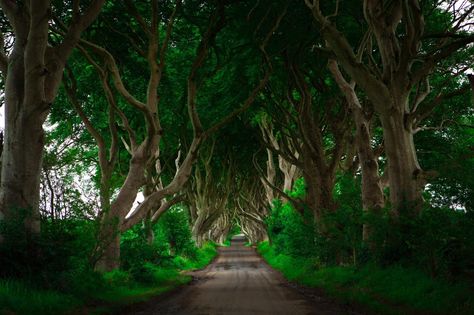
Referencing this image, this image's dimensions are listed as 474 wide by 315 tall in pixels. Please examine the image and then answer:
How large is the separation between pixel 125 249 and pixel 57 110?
7229 millimetres

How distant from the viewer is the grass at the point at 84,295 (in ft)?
30.0

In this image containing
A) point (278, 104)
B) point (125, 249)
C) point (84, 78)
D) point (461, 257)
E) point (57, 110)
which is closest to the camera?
point (461, 257)

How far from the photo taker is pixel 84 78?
2036 cm

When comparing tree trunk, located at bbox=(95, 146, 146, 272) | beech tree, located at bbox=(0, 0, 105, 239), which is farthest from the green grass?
tree trunk, located at bbox=(95, 146, 146, 272)

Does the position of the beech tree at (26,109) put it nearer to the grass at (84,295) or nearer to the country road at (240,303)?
the grass at (84,295)

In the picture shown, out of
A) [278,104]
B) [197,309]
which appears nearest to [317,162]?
[278,104]

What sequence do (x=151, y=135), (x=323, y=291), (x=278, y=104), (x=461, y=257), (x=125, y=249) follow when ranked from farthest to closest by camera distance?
(x=278, y=104), (x=125, y=249), (x=151, y=135), (x=323, y=291), (x=461, y=257)

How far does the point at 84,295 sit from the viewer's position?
11.8 meters

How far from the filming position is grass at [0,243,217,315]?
360 inches

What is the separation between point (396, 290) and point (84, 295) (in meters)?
7.25

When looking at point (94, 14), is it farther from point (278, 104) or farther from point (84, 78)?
point (278, 104)

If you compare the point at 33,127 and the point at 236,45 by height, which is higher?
the point at 236,45

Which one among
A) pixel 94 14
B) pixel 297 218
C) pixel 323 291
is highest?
pixel 94 14

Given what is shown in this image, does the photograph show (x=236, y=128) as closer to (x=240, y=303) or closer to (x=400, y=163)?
(x=400, y=163)
